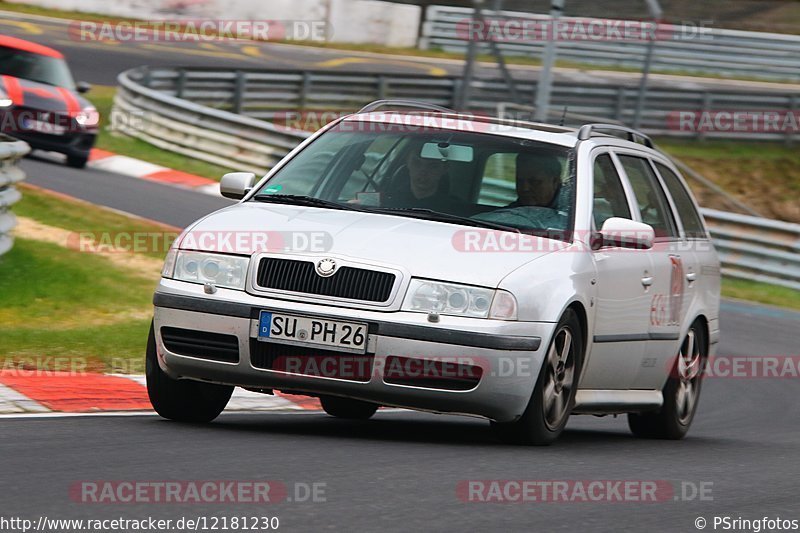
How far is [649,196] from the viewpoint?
8.45 m

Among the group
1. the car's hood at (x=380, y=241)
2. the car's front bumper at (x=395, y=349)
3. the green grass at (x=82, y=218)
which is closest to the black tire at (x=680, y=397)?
the car's hood at (x=380, y=241)

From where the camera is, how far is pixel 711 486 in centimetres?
627

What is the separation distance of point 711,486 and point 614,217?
1750mm

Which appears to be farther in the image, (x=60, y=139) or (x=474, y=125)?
(x=60, y=139)

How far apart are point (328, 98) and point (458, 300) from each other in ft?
68.7

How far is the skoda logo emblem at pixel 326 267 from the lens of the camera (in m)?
6.37

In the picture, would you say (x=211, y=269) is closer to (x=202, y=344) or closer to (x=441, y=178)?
(x=202, y=344)

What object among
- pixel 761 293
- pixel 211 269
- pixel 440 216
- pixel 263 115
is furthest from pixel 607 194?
pixel 263 115

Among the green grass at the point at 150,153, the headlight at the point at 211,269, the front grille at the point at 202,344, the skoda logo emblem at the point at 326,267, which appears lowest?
the green grass at the point at 150,153

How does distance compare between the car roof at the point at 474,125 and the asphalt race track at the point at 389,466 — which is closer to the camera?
Answer: the asphalt race track at the point at 389,466

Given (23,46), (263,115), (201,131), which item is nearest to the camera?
(23,46)

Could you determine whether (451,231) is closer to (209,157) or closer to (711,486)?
(711,486)

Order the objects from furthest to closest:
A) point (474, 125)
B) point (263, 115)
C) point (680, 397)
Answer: point (263, 115) < point (680, 397) < point (474, 125)

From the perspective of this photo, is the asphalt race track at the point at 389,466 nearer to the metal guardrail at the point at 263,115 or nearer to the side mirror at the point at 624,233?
the side mirror at the point at 624,233
